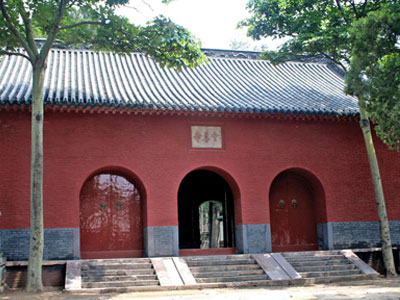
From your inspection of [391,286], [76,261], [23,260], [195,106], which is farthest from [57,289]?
[391,286]

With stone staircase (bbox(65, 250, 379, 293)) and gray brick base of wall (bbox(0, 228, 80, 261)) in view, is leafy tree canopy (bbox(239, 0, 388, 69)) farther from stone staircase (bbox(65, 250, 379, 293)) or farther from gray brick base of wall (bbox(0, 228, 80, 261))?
gray brick base of wall (bbox(0, 228, 80, 261))

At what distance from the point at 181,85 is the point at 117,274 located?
557 cm

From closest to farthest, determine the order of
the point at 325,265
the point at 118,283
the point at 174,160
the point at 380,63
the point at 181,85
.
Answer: the point at 380,63 < the point at 118,283 < the point at 325,265 < the point at 174,160 < the point at 181,85

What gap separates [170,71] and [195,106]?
3.66m

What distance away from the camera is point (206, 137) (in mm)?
11828

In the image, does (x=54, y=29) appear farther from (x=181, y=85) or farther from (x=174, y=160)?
(x=181, y=85)

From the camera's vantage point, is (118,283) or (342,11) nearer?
(118,283)

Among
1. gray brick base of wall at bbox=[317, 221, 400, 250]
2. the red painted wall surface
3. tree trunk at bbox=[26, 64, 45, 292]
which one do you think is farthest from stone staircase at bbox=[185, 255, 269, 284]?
tree trunk at bbox=[26, 64, 45, 292]

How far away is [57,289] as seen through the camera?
9164 millimetres

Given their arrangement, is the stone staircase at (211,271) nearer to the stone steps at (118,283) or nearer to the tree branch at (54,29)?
the stone steps at (118,283)

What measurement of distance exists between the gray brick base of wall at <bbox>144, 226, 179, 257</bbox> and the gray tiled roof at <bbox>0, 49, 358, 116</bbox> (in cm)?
263

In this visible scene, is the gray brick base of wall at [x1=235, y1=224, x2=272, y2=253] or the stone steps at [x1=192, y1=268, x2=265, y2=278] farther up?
the gray brick base of wall at [x1=235, y1=224, x2=272, y2=253]

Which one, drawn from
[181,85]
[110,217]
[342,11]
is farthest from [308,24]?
[110,217]

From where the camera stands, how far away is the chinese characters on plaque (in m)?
11.8
